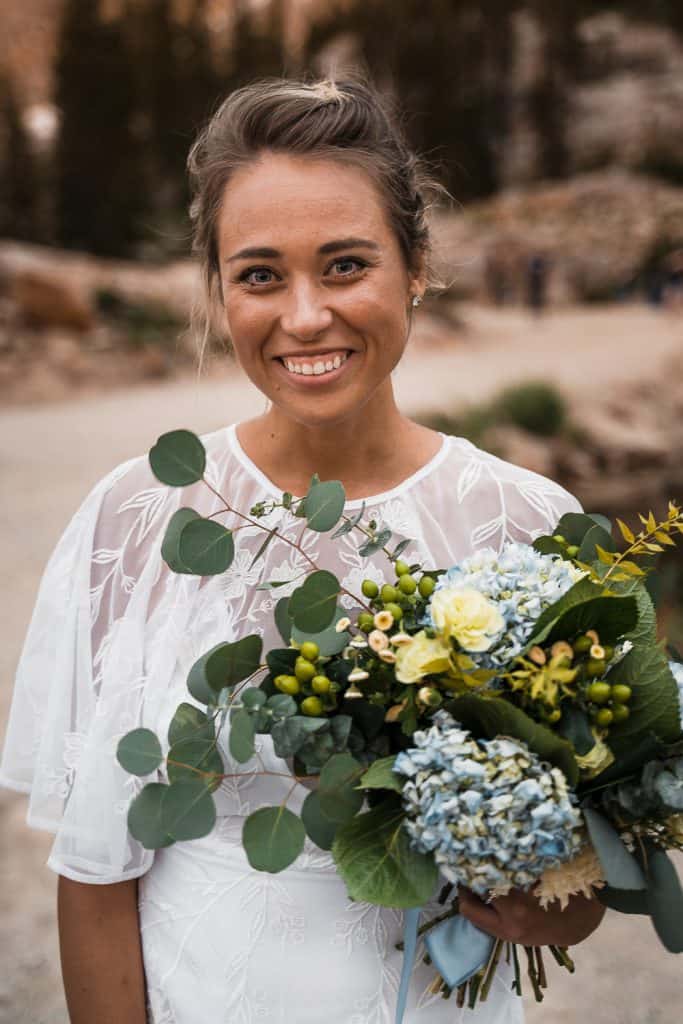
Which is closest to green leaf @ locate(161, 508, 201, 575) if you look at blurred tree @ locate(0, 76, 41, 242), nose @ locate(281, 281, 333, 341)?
nose @ locate(281, 281, 333, 341)

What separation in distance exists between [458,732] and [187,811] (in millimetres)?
383

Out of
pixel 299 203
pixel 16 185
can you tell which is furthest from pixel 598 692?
pixel 16 185

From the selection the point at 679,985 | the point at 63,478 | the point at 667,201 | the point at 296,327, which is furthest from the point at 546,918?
the point at 667,201

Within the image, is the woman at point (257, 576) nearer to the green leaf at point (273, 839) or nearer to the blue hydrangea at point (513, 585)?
the green leaf at point (273, 839)

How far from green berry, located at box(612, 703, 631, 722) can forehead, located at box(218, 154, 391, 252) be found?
811 mm

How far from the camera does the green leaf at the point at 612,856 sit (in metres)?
1.15

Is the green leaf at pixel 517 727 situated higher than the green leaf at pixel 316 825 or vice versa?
the green leaf at pixel 517 727

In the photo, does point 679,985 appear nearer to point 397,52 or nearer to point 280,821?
point 280,821

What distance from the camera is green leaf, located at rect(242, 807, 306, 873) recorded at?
48.6 inches

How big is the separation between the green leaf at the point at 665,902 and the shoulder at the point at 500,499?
613 millimetres

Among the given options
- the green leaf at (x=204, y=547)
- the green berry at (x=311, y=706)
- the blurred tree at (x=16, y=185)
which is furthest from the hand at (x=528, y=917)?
the blurred tree at (x=16, y=185)

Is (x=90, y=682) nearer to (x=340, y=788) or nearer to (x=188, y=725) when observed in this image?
(x=188, y=725)

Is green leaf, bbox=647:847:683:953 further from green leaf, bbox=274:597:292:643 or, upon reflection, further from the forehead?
the forehead

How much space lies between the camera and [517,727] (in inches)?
45.8
